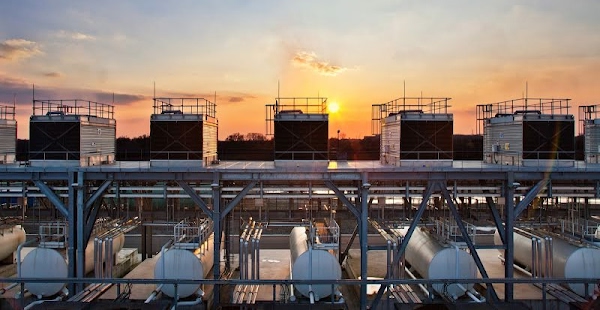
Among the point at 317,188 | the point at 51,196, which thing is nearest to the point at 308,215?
the point at 317,188

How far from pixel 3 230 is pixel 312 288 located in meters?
20.9

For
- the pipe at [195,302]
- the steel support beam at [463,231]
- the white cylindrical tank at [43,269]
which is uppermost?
the steel support beam at [463,231]

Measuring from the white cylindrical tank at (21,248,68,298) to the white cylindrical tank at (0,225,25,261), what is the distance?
683 cm

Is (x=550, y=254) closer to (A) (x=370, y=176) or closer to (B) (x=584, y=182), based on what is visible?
(B) (x=584, y=182)

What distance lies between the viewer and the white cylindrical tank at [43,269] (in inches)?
926

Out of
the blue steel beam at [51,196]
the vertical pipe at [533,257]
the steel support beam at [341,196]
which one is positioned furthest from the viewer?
the vertical pipe at [533,257]

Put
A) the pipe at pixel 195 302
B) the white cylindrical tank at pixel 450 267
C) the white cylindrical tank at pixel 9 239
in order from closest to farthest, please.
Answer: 1. the pipe at pixel 195 302
2. the white cylindrical tank at pixel 450 267
3. the white cylindrical tank at pixel 9 239

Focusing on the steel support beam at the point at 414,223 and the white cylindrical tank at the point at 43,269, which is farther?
the steel support beam at the point at 414,223

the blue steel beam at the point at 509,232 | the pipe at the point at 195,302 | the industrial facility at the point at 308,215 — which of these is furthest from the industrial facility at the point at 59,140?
the blue steel beam at the point at 509,232

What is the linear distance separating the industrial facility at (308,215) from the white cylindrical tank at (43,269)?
0.05 metres

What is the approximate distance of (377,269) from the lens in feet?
98.7

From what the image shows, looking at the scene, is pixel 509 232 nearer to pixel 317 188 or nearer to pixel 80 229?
pixel 317 188

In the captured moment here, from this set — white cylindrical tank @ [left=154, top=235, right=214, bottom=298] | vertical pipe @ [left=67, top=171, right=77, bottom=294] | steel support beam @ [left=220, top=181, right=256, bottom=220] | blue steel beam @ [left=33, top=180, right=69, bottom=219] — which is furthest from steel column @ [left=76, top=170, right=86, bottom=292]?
steel support beam @ [left=220, top=181, right=256, bottom=220]

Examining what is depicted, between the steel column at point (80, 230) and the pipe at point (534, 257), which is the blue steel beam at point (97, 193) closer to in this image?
the steel column at point (80, 230)
